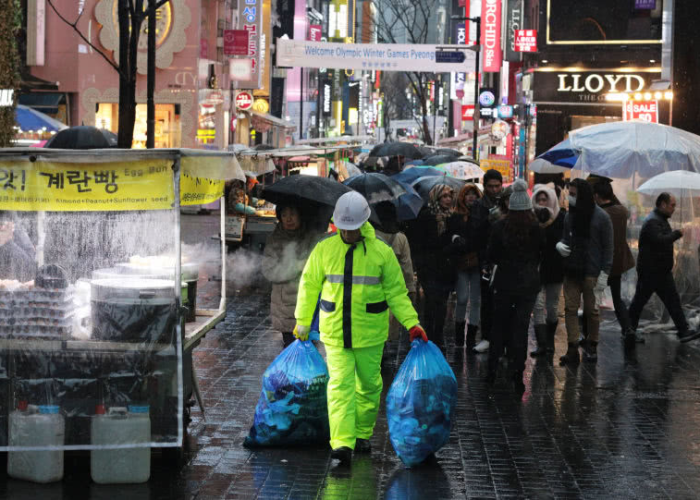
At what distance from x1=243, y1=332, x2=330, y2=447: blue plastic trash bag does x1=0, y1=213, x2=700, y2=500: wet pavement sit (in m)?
0.12

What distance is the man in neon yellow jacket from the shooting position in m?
7.61

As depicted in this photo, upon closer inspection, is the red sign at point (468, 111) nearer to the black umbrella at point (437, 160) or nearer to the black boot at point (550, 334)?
the black umbrella at point (437, 160)

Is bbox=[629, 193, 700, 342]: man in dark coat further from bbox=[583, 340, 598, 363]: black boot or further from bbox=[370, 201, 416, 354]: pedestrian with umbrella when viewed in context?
bbox=[370, 201, 416, 354]: pedestrian with umbrella

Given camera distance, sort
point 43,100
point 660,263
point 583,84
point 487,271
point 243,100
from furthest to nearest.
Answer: point 243,100 < point 43,100 < point 583,84 < point 660,263 < point 487,271

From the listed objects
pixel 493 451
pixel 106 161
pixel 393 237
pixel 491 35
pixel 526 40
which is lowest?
pixel 493 451

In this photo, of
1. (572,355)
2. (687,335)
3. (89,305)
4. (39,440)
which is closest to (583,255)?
(572,355)

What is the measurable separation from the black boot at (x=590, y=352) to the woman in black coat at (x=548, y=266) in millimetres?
401

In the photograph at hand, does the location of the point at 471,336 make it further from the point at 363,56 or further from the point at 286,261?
the point at 363,56

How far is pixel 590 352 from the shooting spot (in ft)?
40.0

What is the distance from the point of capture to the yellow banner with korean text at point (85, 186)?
282 inches

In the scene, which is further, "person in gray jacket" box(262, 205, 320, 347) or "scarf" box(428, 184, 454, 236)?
"scarf" box(428, 184, 454, 236)

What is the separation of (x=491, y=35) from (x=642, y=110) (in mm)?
30986

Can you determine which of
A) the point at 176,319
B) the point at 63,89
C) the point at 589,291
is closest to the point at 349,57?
the point at 63,89

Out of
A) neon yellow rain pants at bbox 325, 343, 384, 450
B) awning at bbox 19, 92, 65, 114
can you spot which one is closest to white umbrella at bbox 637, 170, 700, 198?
neon yellow rain pants at bbox 325, 343, 384, 450
